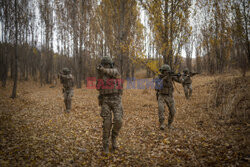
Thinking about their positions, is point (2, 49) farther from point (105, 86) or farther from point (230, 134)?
point (230, 134)

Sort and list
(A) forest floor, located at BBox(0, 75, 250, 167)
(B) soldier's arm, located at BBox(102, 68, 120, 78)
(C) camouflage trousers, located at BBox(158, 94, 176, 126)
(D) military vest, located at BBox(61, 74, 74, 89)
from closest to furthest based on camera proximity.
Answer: (A) forest floor, located at BBox(0, 75, 250, 167) → (B) soldier's arm, located at BBox(102, 68, 120, 78) → (C) camouflage trousers, located at BBox(158, 94, 176, 126) → (D) military vest, located at BBox(61, 74, 74, 89)

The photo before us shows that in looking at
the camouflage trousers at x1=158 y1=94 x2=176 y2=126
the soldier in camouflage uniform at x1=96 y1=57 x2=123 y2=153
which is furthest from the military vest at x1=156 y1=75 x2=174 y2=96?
the soldier in camouflage uniform at x1=96 y1=57 x2=123 y2=153

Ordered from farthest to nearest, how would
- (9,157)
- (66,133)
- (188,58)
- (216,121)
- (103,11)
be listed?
1. (188,58)
2. (103,11)
3. (216,121)
4. (66,133)
5. (9,157)

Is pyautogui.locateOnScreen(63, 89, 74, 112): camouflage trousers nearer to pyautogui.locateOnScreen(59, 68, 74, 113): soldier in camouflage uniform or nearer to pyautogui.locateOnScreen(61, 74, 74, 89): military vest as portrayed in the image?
pyautogui.locateOnScreen(59, 68, 74, 113): soldier in camouflage uniform

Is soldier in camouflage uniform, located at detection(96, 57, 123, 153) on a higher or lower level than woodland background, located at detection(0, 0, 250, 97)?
lower

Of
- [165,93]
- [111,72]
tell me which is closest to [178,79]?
[165,93]

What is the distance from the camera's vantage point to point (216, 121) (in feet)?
19.2

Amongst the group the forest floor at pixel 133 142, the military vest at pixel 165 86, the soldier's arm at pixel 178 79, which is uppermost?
the soldier's arm at pixel 178 79

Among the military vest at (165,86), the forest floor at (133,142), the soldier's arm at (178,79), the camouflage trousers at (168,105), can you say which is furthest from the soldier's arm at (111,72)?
the soldier's arm at (178,79)

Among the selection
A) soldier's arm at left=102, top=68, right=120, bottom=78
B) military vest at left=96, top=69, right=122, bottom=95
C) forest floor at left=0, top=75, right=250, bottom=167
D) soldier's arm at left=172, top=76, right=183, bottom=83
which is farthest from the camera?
soldier's arm at left=172, top=76, right=183, bottom=83

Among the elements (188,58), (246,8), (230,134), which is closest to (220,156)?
(230,134)

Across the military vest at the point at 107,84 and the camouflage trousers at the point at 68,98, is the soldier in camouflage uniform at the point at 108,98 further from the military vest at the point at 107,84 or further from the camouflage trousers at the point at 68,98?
the camouflage trousers at the point at 68,98

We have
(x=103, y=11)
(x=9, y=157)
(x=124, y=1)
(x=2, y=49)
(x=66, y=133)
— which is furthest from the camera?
(x=2, y=49)

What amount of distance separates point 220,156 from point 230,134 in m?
1.53
